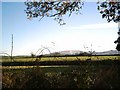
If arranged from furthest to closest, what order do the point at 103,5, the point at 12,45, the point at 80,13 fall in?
the point at 80,13 → the point at 103,5 → the point at 12,45

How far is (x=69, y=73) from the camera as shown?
21.0ft

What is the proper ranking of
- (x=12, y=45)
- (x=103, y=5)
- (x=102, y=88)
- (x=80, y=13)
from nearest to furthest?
(x=102, y=88) < (x=12, y=45) < (x=103, y=5) < (x=80, y=13)

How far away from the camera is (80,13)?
52.5ft

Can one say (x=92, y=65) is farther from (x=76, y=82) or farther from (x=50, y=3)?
(x=50, y=3)

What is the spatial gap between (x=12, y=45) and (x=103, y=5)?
9.25 meters

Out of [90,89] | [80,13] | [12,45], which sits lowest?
[90,89]

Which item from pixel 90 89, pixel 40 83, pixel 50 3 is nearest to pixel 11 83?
pixel 40 83

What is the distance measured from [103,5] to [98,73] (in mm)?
9151

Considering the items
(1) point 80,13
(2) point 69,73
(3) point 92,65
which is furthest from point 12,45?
(1) point 80,13

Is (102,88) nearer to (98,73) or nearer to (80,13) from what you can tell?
(98,73)

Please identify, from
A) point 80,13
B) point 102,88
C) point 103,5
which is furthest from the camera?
point 80,13

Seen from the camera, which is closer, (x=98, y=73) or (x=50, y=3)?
(x=98, y=73)

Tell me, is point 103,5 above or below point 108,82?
above

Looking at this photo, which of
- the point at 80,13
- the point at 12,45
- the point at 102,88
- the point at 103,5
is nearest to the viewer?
the point at 102,88
